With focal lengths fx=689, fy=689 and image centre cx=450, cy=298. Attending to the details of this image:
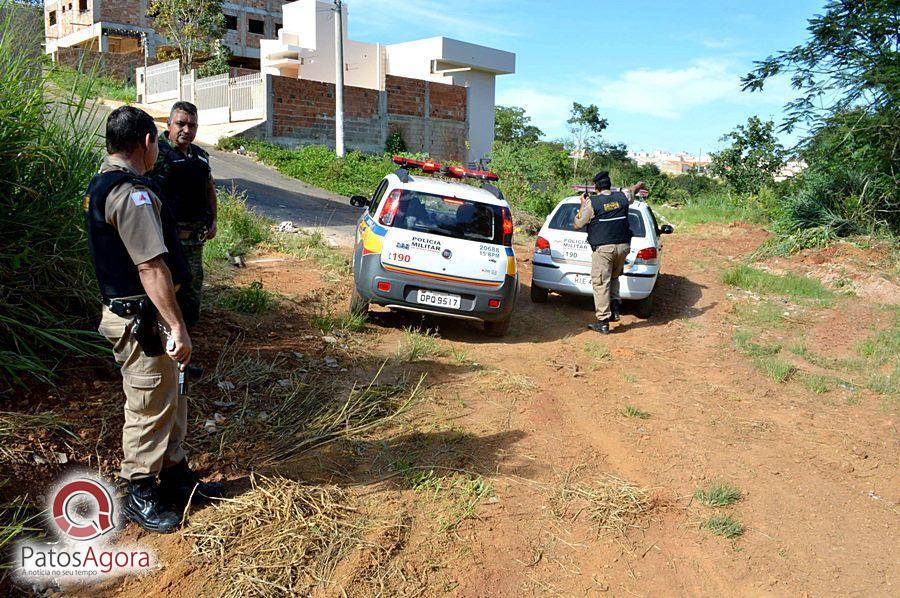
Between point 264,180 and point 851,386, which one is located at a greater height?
point 264,180

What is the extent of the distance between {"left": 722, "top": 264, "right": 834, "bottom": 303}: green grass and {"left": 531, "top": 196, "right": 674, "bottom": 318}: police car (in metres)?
2.71

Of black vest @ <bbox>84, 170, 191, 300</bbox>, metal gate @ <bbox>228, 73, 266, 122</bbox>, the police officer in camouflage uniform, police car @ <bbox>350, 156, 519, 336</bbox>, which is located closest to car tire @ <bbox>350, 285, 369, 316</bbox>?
police car @ <bbox>350, 156, 519, 336</bbox>

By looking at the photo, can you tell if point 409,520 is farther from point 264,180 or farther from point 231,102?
point 231,102

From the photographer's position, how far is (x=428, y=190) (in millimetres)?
7203

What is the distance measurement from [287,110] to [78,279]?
812 inches

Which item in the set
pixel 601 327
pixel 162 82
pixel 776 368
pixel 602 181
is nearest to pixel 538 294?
pixel 601 327

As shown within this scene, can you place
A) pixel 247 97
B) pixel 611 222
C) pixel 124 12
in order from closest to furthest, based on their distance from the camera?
pixel 611 222, pixel 247 97, pixel 124 12

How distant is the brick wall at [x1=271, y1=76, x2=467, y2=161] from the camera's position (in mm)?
23812

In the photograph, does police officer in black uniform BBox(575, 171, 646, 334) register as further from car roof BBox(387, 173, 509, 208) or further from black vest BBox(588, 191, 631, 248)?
car roof BBox(387, 173, 509, 208)

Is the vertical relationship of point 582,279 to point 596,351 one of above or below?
above

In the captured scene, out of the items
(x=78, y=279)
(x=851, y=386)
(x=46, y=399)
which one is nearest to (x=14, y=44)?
(x=78, y=279)

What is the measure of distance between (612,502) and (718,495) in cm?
71

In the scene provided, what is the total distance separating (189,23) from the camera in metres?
30.4

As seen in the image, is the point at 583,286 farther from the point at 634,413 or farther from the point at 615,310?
the point at 634,413
